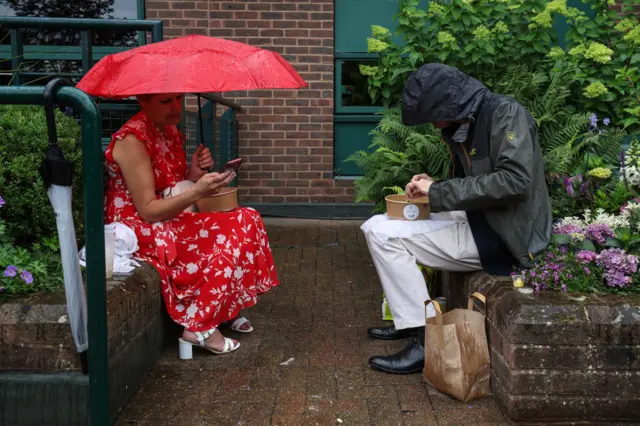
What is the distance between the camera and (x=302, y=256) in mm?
6207

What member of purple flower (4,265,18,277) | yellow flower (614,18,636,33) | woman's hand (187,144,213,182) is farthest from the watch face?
yellow flower (614,18,636,33)

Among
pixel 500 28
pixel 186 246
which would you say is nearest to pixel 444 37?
pixel 500 28

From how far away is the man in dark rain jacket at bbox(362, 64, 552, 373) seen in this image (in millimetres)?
3355

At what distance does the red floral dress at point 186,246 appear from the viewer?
3838 mm

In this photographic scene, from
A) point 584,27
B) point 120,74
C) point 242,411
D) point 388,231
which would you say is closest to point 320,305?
point 388,231

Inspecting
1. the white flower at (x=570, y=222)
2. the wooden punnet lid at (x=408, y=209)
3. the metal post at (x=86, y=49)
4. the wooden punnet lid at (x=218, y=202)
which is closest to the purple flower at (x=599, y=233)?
the white flower at (x=570, y=222)

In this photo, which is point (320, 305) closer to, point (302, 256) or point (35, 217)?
point (302, 256)

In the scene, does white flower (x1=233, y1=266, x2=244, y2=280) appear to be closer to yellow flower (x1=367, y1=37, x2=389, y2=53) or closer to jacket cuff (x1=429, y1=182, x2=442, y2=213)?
jacket cuff (x1=429, y1=182, x2=442, y2=213)

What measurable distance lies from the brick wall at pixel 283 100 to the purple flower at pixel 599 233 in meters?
4.25

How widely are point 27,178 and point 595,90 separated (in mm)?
3913

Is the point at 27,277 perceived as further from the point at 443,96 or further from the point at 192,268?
the point at 443,96

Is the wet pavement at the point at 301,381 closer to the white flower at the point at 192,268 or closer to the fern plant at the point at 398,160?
the white flower at the point at 192,268

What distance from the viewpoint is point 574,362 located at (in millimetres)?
3037

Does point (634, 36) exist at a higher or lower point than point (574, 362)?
higher
